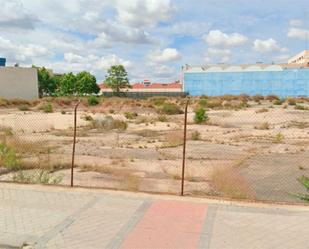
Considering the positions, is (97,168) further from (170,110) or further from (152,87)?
(152,87)

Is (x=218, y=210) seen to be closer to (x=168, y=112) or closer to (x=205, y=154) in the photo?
(x=205, y=154)

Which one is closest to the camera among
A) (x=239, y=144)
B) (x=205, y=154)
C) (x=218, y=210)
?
(x=218, y=210)

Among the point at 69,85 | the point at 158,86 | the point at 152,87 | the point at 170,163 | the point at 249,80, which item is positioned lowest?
the point at 170,163

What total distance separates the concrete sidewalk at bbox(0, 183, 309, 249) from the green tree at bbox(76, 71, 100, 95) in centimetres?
7660

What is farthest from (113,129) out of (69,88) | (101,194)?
(69,88)

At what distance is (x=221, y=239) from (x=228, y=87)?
72121 millimetres

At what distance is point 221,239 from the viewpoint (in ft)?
15.9

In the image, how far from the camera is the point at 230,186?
798cm

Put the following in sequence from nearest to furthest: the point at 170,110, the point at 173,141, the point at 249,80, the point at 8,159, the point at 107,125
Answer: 1. the point at 8,159
2. the point at 173,141
3. the point at 107,125
4. the point at 170,110
5. the point at 249,80

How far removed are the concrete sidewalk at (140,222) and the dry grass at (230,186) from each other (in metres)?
1.08

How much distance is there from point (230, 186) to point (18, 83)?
210 ft

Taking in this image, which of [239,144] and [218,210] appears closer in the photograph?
[218,210]

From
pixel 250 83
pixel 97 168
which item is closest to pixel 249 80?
pixel 250 83

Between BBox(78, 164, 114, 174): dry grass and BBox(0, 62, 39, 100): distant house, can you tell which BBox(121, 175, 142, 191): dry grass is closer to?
BBox(78, 164, 114, 174): dry grass
